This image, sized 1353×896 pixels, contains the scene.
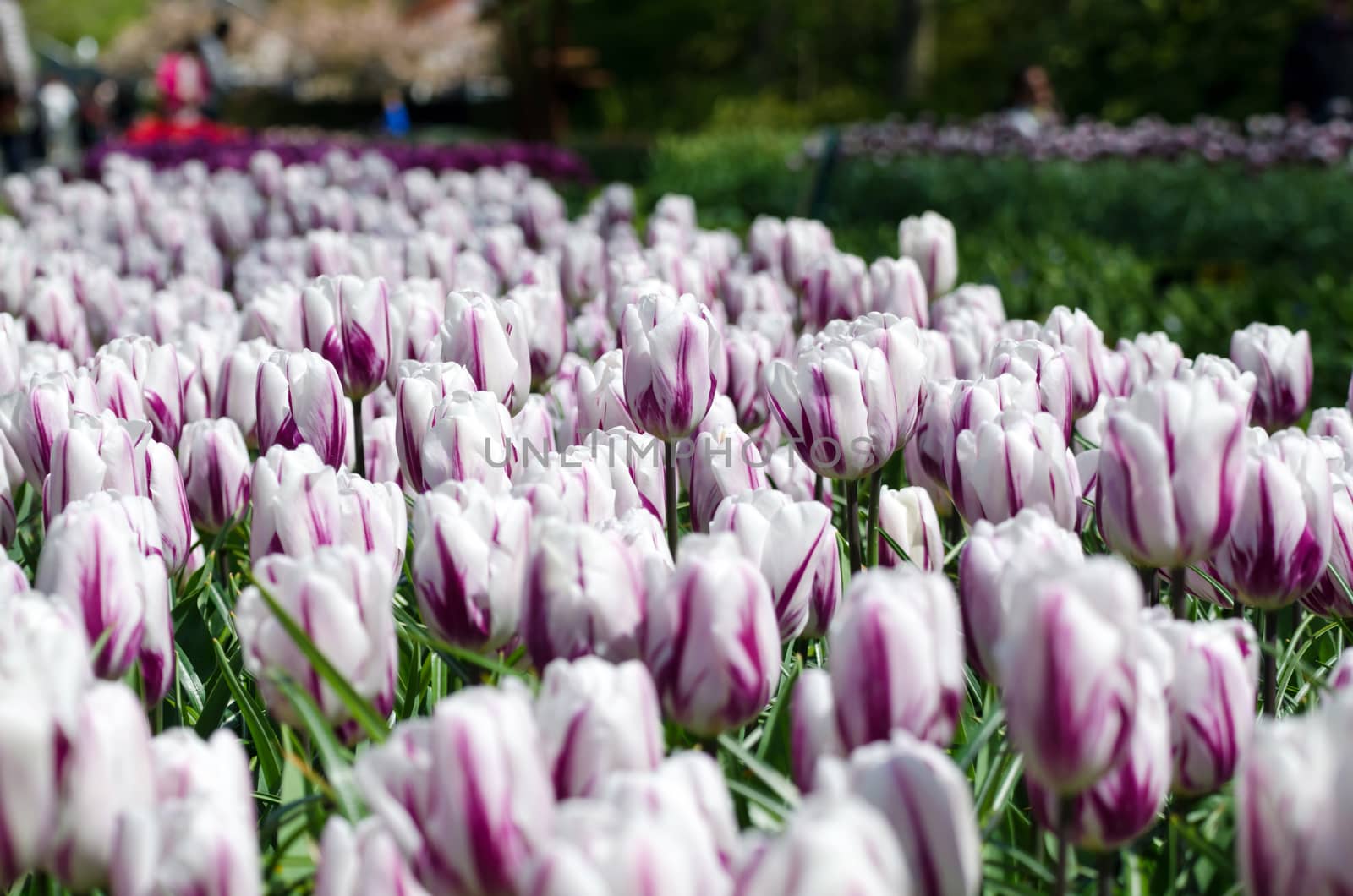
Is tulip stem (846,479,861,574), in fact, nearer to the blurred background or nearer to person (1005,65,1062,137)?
the blurred background

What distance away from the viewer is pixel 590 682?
4.07ft

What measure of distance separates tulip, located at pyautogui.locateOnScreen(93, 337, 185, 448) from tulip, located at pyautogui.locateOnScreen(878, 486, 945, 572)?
1.25 metres

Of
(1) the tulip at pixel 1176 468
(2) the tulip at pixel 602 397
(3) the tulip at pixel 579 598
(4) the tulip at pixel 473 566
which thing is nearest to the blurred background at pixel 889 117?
(2) the tulip at pixel 602 397

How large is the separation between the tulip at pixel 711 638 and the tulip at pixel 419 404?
771 mm

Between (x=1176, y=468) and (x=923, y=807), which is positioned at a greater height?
(x=1176, y=468)

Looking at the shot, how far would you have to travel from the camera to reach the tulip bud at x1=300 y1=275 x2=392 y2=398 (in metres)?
2.60

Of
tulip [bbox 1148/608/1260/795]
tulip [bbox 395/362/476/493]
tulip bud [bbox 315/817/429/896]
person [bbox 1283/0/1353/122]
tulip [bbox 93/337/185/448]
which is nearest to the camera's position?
tulip bud [bbox 315/817/429/896]

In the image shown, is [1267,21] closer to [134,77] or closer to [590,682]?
[590,682]

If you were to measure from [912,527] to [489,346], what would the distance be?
0.78 meters

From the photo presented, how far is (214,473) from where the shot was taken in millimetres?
2252

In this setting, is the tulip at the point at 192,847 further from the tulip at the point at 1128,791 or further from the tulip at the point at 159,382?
the tulip at the point at 159,382

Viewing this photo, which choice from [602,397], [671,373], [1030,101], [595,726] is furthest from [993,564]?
[1030,101]

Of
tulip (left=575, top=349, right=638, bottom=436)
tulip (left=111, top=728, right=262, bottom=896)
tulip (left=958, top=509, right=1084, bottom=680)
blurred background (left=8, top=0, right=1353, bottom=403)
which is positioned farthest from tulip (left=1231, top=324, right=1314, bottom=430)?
blurred background (left=8, top=0, right=1353, bottom=403)

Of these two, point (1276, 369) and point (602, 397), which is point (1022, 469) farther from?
point (1276, 369)
